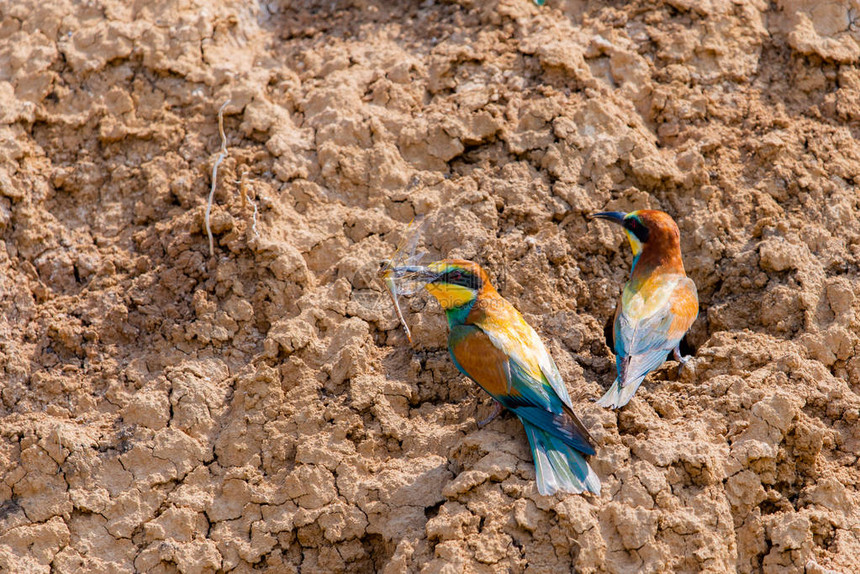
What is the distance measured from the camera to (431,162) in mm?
4090

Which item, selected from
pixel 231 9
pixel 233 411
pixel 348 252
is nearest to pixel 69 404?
pixel 233 411

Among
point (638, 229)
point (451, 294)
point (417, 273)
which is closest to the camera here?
point (451, 294)

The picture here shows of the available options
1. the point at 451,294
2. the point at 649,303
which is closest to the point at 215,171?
the point at 451,294

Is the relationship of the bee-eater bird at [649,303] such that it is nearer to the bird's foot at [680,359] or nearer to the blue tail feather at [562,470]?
the bird's foot at [680,359]

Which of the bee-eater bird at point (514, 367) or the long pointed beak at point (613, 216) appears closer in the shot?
the bee-eater bird at point (514, 367)

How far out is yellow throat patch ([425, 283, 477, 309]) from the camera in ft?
11.6

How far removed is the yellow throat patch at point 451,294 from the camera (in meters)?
3.54

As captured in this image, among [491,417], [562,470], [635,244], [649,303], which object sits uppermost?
[635,244]

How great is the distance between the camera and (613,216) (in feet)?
12.7

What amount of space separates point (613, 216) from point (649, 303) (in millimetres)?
456

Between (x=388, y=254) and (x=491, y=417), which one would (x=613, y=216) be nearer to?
(x=388, y=254)

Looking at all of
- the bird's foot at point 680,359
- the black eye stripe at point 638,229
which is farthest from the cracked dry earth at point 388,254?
the black eye stripe at point 638,229

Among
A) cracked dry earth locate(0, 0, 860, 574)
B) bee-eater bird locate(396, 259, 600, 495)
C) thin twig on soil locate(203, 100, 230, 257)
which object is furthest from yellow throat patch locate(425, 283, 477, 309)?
thin twig on soil locate(203, 100, 230, 257)

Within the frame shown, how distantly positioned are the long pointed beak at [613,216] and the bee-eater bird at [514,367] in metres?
0.62
